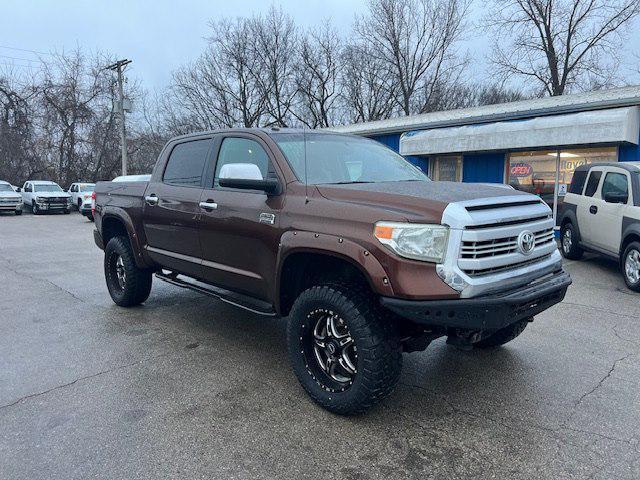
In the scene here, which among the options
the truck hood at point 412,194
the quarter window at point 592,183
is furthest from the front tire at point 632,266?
the truck hood at point 412,194

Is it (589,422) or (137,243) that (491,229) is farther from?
(137,243)

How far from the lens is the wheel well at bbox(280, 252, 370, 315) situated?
130 inches

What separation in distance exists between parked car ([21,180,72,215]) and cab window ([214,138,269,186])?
23.4 m

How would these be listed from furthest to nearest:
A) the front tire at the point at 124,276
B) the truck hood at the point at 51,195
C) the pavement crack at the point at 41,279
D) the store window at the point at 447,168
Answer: the truck hood at the point at 51,195
the store window at the point at 447,168
the pavement crack at the point at 41,279
the front tire at the point at 124,276

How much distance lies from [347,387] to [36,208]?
Answer: 25.6 metres

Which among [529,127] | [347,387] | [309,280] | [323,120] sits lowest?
[347,387]

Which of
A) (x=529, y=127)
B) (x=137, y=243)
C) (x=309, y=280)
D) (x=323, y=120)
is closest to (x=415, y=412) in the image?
(x=309, y=280)

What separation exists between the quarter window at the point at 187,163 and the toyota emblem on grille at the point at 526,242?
9.44 ft

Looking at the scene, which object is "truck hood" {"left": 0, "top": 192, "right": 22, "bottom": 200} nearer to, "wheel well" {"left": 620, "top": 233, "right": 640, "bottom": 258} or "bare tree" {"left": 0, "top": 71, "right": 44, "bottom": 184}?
"bare tree" {"left": 0, "top": 71, "right": 44, "bottom": 184}

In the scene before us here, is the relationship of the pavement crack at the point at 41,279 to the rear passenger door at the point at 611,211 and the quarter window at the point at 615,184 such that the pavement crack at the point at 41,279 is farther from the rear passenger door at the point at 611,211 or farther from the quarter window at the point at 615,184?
the quarter window at the point at 615,184

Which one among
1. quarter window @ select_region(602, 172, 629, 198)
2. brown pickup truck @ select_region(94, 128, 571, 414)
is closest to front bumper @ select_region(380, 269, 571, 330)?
brown pickup truck @ select_region(94, 128, 571, 414)

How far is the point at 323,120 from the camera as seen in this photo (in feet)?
121

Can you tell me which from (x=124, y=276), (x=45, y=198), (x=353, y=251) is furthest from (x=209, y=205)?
(x=45, y=198)

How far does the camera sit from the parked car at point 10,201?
74.7 feet
